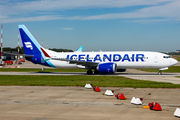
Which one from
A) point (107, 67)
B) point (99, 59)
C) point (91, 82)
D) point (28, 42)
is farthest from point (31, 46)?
point (91, 82)

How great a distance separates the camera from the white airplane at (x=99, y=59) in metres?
37.9

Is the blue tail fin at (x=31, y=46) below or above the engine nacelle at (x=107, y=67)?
above

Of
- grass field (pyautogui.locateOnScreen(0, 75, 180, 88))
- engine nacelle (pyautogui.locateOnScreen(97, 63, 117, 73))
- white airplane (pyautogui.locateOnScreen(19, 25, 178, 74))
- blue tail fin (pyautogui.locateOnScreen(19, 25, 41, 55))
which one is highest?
blue tail fin (pyautogui.locateOnScreen(19, 25, 41, 55))

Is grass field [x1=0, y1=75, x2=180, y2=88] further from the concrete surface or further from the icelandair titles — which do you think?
the icelandair titles

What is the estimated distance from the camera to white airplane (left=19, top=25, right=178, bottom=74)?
124 feet

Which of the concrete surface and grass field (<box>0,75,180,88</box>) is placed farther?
grass field (<box>0,75,180,88</box>)

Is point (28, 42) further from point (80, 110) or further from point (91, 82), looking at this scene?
point (80, 110)

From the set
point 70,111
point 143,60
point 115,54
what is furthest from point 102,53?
point 70,111

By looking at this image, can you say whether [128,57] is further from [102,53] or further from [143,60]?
[102,53]

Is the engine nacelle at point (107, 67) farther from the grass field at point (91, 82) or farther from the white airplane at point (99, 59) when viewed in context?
the grass field at point (91, 82)

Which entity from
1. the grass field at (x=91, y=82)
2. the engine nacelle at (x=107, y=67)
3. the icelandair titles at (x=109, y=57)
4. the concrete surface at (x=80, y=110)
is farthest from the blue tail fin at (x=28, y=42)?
the concrete surface at (x=80, y=110)

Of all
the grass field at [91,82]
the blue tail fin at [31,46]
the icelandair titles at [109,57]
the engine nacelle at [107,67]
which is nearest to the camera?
the grass field at [91,82]

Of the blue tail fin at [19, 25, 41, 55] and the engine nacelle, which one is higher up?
the blue tail fin at [19, 25, 41, 55]

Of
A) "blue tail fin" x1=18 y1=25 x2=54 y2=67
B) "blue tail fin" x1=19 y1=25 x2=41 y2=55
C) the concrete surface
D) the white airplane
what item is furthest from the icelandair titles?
the concrete surface
